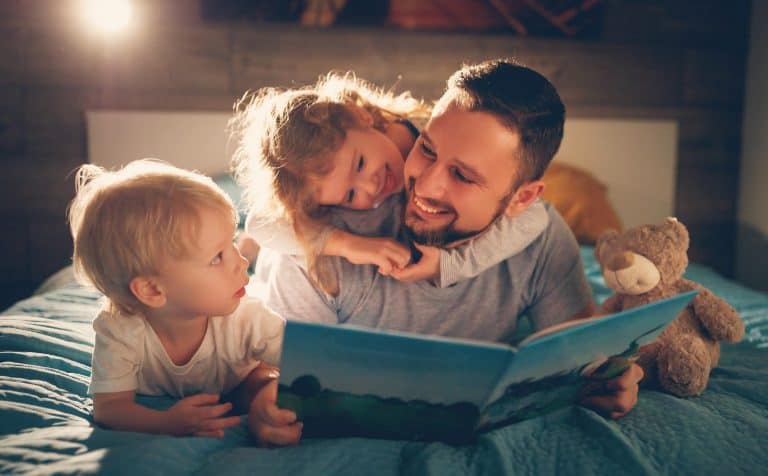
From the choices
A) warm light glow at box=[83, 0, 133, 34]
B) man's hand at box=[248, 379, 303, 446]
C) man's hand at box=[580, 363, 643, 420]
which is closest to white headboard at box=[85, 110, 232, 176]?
warm light glow at box=[83, 0, 133, 34]

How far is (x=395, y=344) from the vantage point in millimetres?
731

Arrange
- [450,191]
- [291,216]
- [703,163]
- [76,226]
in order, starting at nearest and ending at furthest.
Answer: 1. [76,226]
2. [450,191]
3. [291,216]
4. [703,163]

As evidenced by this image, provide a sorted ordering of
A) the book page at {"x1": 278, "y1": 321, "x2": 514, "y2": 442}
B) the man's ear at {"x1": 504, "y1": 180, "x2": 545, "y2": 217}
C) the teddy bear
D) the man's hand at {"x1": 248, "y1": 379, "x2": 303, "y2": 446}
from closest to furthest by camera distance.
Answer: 1. the book page at {"x1": 278, "y1": 321, "x2": 514, "y2": 442}
2. the man's hand at {"x1": 248, "y1": 379, "x2": 303, "y2": 446}
3. the teddy bear
4. the man's ear at {"x1": 504, "y1": 180, "x2": 545, "y2": 217}

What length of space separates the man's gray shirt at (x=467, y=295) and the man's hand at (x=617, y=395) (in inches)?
8.5

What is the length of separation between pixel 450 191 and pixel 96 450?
2.10 feet

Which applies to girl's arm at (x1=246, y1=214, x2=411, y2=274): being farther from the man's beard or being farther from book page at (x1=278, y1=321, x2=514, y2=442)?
book page at (x1=278, y1=321, x2=514, y2=442)

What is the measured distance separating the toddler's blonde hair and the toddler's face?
1cm

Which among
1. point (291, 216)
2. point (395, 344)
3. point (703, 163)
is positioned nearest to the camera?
point (395, 344)

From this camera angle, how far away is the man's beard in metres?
1.14

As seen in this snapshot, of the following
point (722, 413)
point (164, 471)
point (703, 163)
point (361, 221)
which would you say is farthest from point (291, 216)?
point (703, 163)

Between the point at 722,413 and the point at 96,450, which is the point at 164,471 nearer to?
the point at 96,450

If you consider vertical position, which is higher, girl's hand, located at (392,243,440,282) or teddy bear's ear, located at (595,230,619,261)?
teddy bear's ear, located at (595,230,619,261)

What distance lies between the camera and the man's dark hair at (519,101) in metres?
1.05

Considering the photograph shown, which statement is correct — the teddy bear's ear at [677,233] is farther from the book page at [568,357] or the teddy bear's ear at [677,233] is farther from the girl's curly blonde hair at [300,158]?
the girl's curly blonde hair at [300,158]
